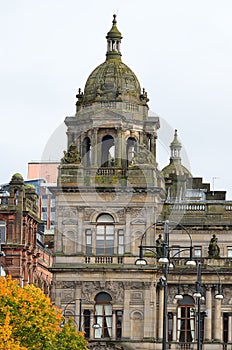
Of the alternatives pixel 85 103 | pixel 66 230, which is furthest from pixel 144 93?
pixel 66 230

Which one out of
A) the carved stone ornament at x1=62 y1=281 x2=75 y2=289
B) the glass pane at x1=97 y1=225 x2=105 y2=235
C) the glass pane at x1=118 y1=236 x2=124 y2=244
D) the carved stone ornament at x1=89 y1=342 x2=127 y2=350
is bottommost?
the carved stone ornament at x1=89 y1=342 x2=127 y2=350

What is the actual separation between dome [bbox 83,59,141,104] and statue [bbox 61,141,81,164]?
6.24 m

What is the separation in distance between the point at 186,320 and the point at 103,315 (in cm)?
760

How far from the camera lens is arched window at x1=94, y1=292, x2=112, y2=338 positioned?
13750cm

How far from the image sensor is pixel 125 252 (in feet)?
453

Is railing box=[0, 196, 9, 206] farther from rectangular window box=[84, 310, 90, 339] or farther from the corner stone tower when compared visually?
rectangular window box=[84, 310, 90, 339]

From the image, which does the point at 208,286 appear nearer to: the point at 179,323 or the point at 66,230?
the point at 179,323

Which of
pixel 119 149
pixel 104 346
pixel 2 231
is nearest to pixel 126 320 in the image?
pixel 104 346

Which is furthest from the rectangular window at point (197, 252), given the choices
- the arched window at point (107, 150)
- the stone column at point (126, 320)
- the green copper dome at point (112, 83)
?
the green copper dome at point (112, 83)

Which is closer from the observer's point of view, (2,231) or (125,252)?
(125,252)

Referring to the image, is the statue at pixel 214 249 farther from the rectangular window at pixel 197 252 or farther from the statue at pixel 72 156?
the statue at pixel 72 156

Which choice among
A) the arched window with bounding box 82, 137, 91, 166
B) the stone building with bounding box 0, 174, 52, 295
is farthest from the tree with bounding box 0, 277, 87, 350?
the stone building with bounding box 0, 174, 52, 295

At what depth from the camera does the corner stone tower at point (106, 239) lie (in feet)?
450

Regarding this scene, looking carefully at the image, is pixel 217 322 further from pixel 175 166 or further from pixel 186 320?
pixel 175 166
